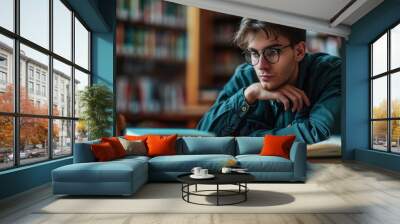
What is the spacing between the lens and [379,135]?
8.62 m

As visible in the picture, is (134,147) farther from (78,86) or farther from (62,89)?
(78,86)

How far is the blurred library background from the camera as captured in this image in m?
8.64

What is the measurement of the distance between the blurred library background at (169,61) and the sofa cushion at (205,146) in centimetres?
207

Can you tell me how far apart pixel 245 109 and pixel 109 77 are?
3.18 metres

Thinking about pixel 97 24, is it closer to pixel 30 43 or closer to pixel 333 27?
pixel 30 43

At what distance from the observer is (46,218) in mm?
3777

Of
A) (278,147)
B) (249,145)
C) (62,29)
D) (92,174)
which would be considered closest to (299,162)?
Answer: (278,147)

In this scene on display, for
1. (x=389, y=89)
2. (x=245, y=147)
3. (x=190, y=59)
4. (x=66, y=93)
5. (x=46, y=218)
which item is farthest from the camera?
(x=190, y=59)

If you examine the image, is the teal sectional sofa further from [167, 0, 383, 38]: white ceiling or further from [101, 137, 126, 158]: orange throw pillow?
[167, 0, 383, 38]: white ceiling

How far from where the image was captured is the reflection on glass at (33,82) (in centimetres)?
540

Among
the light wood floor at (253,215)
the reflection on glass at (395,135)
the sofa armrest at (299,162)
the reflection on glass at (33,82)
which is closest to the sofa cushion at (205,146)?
the sofa armrest at (299,162)

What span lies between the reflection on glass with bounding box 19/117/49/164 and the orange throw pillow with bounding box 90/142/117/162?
935mm

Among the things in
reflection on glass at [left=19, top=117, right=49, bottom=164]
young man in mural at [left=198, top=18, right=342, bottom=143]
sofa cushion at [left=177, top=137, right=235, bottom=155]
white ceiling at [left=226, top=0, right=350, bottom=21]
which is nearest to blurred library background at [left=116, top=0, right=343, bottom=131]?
young man in mural at [left=198, top=18, right=342, bottom=143]

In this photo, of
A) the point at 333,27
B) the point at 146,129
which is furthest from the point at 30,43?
the point at 333,27
